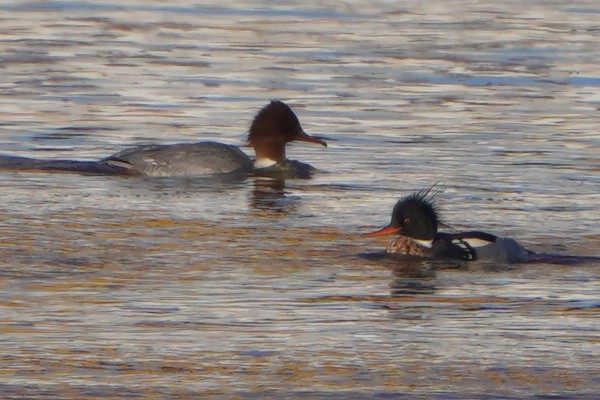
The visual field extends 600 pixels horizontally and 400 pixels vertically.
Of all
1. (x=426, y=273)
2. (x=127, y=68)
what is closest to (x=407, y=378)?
(x=426, y=273)

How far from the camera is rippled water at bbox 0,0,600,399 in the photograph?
30.7 feet

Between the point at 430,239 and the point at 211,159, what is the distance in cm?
485

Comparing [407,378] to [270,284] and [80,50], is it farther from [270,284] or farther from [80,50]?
[80,50]

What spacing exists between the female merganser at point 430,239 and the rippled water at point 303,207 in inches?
10.0

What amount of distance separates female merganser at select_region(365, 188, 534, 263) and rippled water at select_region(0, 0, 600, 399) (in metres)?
0.25

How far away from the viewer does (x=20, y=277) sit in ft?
37.8

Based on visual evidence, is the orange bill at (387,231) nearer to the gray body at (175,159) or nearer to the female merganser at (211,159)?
the female merganser at (211,159)

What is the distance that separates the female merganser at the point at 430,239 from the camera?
41.7 feet

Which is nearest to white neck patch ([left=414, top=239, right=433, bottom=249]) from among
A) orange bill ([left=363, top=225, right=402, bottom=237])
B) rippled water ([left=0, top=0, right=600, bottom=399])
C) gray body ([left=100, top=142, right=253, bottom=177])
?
orange bill ([left=363, top=225, right=402, bottom=237])

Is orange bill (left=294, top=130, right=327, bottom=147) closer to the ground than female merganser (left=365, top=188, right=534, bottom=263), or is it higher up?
higher up

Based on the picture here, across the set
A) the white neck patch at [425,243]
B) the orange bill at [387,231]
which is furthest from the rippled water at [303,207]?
the white neck patch at [425,243]

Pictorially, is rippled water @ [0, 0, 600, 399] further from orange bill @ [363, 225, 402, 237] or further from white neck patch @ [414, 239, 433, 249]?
white neck patch @ [414, 239, 433, 249]

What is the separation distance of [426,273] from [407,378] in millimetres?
3432

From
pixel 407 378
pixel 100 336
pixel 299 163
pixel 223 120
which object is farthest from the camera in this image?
pixel 223 120
